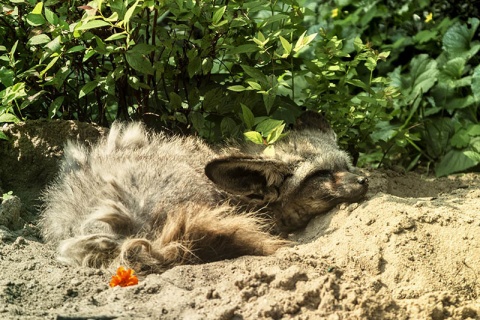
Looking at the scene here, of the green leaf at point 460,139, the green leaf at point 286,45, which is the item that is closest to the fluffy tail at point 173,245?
the green leaf at point 286,45

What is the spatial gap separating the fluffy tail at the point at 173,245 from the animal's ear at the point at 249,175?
0.47 meters

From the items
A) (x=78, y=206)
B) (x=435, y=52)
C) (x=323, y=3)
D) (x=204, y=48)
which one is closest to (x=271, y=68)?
(x=204, y=48)

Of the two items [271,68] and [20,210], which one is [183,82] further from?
[20,210]

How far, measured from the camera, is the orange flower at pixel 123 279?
3734mm

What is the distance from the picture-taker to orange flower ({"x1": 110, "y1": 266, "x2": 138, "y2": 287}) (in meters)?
3.73

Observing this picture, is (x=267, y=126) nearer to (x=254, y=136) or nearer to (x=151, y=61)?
(x=254, y=136)

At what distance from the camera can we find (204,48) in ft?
16.9

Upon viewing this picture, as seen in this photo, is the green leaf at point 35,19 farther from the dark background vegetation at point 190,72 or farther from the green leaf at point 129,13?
the green leaf at point 129,13

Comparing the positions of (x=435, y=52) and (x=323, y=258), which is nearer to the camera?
(x=323, y=258)

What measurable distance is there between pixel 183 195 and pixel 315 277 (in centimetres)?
125

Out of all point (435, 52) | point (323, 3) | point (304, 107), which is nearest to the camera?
point (304, 107)

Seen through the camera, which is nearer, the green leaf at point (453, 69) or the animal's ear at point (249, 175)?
the animal's ear at point (249, 175)

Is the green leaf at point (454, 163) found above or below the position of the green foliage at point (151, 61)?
below

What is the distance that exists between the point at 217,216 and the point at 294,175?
86cm
